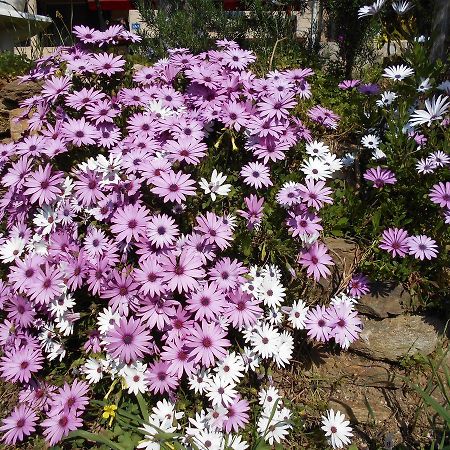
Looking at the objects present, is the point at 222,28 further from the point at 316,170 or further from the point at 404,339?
the point at 404,339

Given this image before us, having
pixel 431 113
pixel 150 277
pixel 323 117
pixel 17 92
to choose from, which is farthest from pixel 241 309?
pixel 17 92

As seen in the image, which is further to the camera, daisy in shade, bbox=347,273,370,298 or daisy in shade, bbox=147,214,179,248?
daisy in shade, bbox=347,273,370,298

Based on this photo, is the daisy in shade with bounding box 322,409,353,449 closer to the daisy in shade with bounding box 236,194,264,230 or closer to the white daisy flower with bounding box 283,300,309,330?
the white daisy flower with bounding box 283,300,309,330

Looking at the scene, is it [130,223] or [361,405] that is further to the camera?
[361,405]

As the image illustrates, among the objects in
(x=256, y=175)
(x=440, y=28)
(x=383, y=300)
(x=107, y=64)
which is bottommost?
(x=383, y=300)

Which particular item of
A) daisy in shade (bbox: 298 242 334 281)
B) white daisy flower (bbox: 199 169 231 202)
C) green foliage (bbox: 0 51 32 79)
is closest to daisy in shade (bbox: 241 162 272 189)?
white daisy flower (bbox: 199 169 231 202)

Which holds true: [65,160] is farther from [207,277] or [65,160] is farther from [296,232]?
[296,232]

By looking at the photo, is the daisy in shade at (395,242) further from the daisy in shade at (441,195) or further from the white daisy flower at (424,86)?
the white daisy flower at (424,86)
